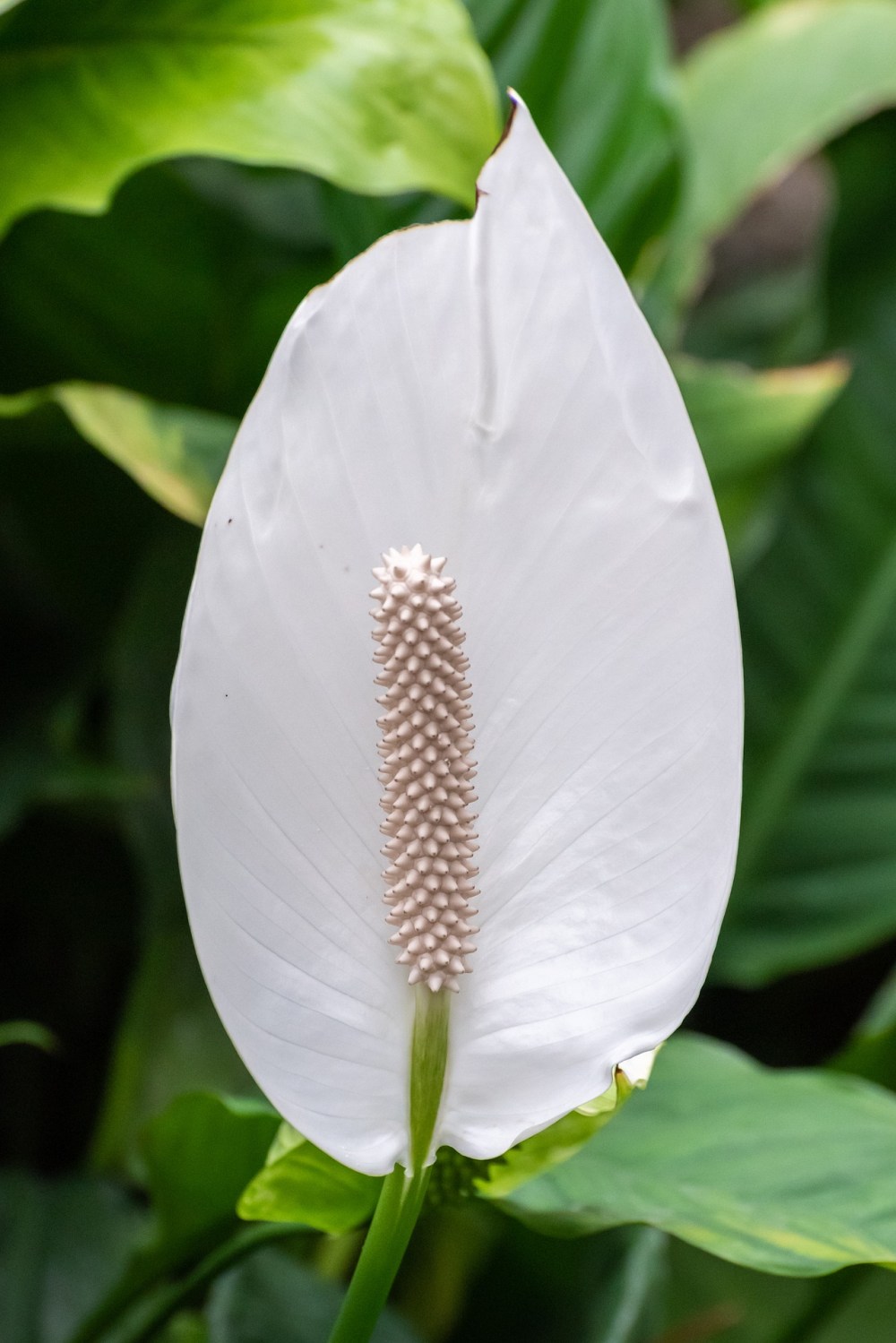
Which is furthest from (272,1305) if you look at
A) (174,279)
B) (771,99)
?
(771,99)

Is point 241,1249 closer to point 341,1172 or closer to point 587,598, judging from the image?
point 341,1172

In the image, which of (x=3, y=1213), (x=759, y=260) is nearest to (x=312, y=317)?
(x=3, y=1213)

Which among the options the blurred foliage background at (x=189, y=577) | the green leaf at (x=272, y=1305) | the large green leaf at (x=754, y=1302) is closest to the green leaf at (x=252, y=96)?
the blurred foliage background at (x=189, y=577)

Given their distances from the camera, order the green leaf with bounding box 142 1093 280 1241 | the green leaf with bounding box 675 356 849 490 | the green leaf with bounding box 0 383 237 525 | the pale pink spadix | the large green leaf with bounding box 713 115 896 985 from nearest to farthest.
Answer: the pale pink spadix < the green leaf with bounding box 142 1093 280 1241 < the green leaf with bounding box 0 383 237 525 < the green leaf with bounding box 675 356 849 490 < the large green leaf with bounding box 713 115 896 985

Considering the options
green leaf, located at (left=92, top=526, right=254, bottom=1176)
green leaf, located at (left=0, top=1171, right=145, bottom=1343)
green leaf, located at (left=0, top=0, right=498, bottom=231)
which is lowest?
green leaf, located at (left=0, top=1171, right=145, bottom=1343)

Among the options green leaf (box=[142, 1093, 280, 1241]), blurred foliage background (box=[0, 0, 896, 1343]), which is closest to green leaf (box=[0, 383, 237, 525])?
blurred foliage background (box=[0, 0, 896, 1343])

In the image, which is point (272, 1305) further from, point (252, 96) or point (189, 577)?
point (252, 96)

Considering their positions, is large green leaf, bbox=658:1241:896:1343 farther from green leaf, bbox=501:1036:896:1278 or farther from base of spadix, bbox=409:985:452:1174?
base of spadix, bbox=409:985:452:1174
